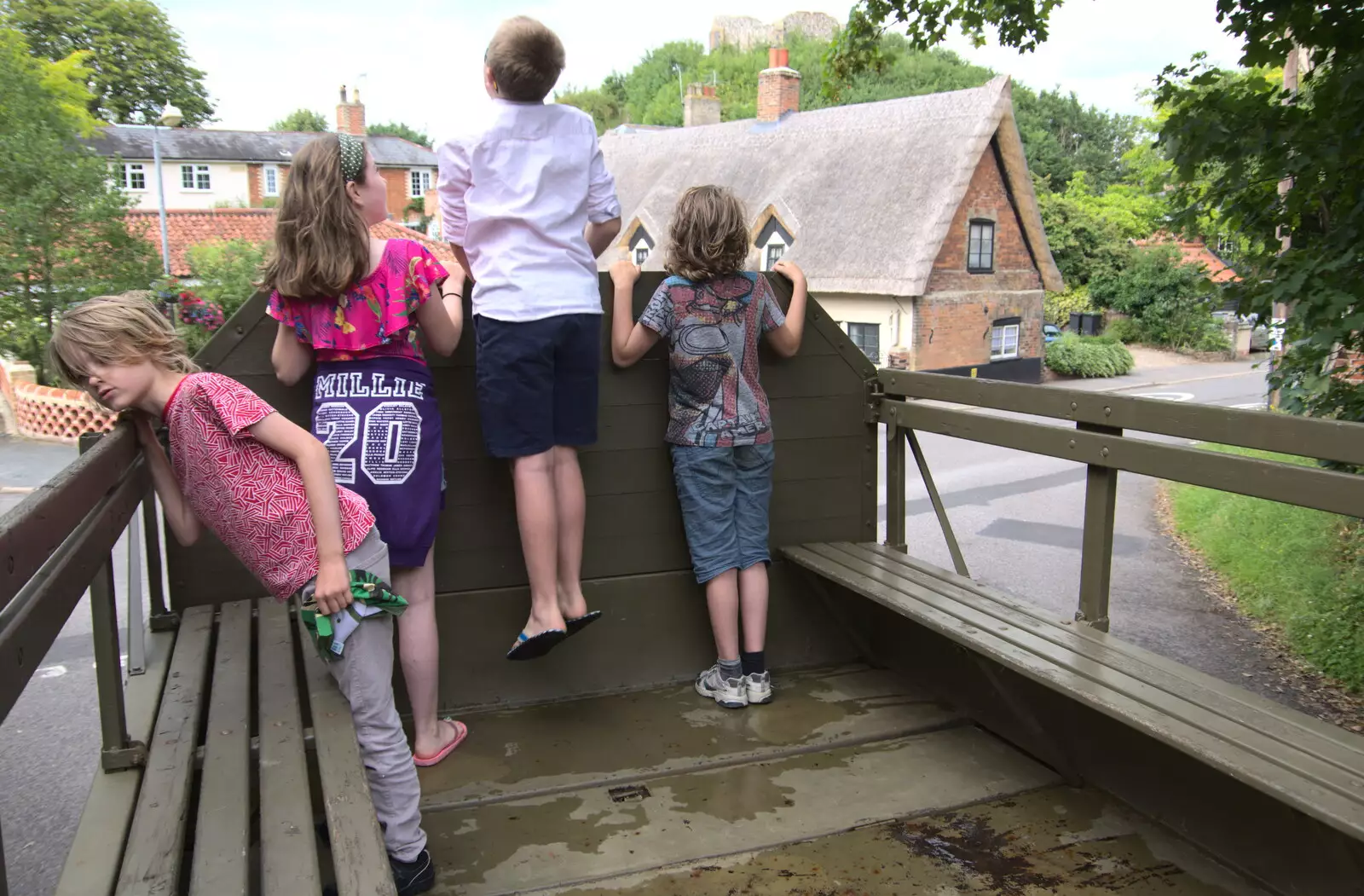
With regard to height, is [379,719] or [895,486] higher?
[895,486]

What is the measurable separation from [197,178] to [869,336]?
4203 centimetres

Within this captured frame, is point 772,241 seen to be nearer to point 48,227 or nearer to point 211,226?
point 211,226

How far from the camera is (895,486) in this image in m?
3.99

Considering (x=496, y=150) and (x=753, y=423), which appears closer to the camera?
(x=496, y=150)

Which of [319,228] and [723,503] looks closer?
[319,228]

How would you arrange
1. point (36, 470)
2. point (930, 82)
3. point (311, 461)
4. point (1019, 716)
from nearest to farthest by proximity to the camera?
point (311, 461)
point (1019, 716)
point (36, 470)
point (930, 82)

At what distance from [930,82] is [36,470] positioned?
204ft

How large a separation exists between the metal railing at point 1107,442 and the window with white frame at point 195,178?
5807 cm

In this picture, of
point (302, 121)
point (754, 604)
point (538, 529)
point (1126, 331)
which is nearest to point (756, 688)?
point (754, 604)

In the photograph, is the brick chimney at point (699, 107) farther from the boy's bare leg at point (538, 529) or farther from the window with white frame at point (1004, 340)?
the boy's bare leg at point (538, 529)

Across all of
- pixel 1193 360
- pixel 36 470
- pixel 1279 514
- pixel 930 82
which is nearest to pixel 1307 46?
pixel 1279 514

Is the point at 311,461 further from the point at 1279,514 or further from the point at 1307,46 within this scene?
the point at 1279,514

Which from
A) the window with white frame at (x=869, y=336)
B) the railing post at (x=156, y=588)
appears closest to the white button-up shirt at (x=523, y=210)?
the railing post at (x=156, y=588)

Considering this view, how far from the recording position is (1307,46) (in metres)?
4.60
